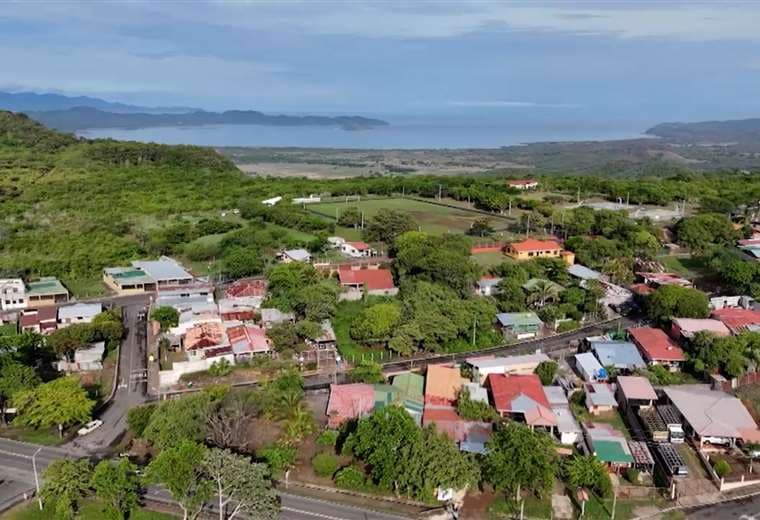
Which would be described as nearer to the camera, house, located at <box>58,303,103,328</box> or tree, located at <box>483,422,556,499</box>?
tree, located at <box>483,422,556,499</box>

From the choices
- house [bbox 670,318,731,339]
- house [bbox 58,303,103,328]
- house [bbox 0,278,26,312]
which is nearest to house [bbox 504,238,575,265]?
house [bbox 670,318,731,339]

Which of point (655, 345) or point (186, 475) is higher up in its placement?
point (655, 345)

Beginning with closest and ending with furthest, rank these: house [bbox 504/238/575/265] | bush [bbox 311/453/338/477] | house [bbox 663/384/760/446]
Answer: bush [bbox 311/453/338/477] → house [bbox 663/384/760/446] → house [bbox 504/238/575/265]

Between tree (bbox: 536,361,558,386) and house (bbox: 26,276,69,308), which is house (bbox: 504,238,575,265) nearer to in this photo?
tree (bbox: 536,361,558,386)

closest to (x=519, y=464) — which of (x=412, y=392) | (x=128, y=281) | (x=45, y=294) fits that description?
(x=412, y=392)

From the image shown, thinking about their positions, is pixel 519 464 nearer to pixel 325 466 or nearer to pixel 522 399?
pixel 522 399

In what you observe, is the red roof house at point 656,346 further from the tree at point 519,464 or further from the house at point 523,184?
the house at point 523,184

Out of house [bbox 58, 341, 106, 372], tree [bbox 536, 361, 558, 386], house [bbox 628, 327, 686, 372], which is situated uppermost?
house [bbox 628, 327, 686, 372]
